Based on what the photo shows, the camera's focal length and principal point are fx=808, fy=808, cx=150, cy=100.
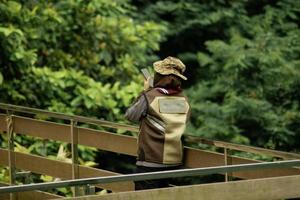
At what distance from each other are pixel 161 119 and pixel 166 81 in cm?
27

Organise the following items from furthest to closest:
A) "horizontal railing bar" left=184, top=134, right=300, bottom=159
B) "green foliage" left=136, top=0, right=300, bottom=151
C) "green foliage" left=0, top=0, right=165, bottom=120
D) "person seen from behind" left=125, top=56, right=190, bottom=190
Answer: "green foliage" left=136, top=0, right=300, bottom=151 → "green foliage" left=0, top=0, right=165, bottom=120 → "person seen from behind" left=125, top=56, right=190, bottom=190 → "horizontal railing bar" left=184, top=134, right=300, bottom=159

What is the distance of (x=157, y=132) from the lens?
552 cm

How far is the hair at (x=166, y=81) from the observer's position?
5.55 meters

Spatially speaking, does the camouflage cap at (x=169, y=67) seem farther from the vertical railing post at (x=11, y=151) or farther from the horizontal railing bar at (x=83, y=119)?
the vertical railing post at (x=11, y=151)

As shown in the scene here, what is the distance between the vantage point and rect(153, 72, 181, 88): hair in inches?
219

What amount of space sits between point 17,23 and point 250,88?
331 cm

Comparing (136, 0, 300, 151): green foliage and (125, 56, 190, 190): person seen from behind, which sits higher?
(136, 0, 300, 151): green foliage

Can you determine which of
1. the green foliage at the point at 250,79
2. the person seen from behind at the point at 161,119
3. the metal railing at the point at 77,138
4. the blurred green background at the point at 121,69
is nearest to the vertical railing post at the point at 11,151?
the metal railing at the point at 77,138

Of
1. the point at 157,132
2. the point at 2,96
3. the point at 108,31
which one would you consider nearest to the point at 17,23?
the point at 2,96

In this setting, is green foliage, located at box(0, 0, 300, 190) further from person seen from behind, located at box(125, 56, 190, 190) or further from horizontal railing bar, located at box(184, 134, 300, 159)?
horizontal railing bar, located at box(184, 134, 300, 159)

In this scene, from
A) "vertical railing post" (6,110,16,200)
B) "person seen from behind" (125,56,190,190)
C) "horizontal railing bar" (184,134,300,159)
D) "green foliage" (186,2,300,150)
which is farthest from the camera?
"green foliage" (186,2,300,150)

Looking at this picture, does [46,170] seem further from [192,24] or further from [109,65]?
[192,24]

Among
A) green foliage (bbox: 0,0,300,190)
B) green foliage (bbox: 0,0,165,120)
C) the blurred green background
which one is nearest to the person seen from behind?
green foliage (bbox: 0,0,300,190)

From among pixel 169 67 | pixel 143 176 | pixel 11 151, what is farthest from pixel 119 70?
pixel 143 176
